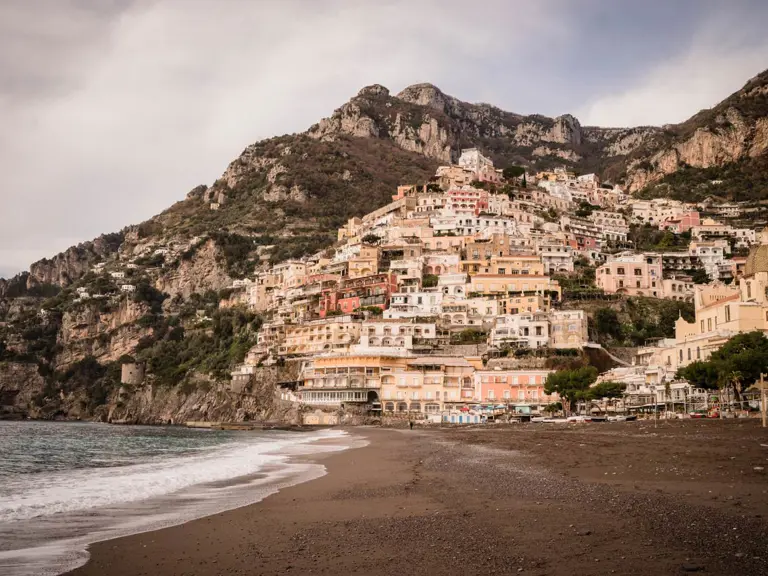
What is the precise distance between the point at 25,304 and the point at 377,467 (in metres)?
186

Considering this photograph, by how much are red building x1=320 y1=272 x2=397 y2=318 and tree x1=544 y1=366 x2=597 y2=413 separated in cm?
3511

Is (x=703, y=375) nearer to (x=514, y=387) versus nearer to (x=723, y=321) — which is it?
(x=723, y=321)

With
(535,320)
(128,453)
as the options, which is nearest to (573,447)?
(128,453)

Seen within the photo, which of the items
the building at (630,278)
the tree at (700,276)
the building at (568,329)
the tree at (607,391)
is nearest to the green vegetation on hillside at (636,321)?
the building at (568,329)

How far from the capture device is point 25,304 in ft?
618

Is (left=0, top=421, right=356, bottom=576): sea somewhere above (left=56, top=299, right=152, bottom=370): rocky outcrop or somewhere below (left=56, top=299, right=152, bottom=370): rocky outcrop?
below

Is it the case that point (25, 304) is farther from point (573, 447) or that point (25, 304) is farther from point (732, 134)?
point (573, 447)

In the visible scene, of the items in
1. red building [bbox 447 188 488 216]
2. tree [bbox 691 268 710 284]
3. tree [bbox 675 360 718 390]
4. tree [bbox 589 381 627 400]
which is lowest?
tree [bbox 589 381 627 400]

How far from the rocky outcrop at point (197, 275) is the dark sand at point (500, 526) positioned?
437ft

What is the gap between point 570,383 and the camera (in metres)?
61.7

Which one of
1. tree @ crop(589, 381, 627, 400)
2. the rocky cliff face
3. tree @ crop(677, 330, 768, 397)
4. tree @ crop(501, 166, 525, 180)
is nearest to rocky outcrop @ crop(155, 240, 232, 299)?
tree @ crop(501, 166, 525, 180)

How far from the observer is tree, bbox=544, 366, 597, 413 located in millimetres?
61062

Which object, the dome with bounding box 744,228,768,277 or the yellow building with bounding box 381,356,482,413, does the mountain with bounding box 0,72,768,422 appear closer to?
the yellow building with bounding box 381,356,482,413

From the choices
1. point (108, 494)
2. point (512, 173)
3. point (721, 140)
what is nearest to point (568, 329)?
point (108, 494)
